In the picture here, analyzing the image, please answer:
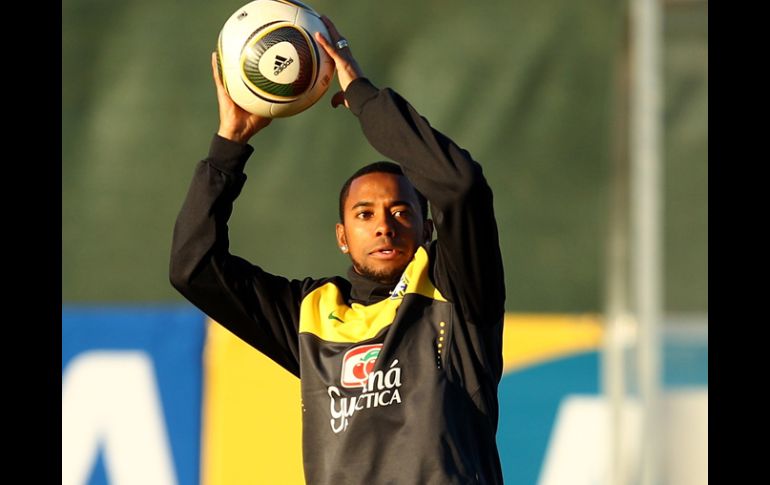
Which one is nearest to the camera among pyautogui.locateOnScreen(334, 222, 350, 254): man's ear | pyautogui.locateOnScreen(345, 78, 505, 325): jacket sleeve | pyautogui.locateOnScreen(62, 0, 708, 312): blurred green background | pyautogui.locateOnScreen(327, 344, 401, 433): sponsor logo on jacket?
pyautogui.locateOnScreen(345, 78, 505, 325): jacket sleeve

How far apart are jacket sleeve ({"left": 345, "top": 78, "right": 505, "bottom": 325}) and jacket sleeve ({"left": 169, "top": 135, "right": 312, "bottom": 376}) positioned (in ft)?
1.60

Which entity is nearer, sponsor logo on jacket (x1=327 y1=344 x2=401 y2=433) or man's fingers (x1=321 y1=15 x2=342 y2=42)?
sponsor logo on jacket (x1=327 y1=344 x2=401 y2=433)

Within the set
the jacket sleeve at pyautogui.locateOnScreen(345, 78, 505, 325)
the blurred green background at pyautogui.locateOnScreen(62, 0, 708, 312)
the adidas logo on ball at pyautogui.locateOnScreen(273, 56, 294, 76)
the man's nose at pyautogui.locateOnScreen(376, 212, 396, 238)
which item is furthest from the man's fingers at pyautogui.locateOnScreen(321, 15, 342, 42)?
the blurred green background at pyautogui.locateOnScreen(62, 0, 708, 312)

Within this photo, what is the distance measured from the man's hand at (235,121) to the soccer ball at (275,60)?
2 cm

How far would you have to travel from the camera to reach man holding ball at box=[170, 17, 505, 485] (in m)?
3.36

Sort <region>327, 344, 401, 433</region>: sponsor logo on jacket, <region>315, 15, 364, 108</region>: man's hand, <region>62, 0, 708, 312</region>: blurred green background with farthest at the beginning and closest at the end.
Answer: <region>62, 0, 708, 312</region>: blurred green background
<region>315, 15, 364, 108</region>: man's hand
<region>327, 344, 401, 433</region>: sponsor logo on jacket

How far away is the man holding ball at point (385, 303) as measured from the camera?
11.0ft

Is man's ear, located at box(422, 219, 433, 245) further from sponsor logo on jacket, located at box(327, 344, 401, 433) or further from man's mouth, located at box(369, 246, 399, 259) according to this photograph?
sponsor logo on jacket, located at box(327, 344, 401, 433)

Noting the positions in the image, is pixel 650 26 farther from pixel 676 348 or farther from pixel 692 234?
pixel 676 348

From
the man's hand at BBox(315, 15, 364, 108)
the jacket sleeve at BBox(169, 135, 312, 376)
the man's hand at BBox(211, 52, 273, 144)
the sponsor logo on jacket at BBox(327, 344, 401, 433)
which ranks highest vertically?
the man's hand at BBox(315, 15, 364, 108)

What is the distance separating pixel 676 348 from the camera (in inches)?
188

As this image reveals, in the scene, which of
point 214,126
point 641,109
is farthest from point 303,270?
point 641,109

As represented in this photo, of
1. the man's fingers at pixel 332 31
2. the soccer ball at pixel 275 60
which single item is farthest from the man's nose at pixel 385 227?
the man's fingers at pixel 332 31
